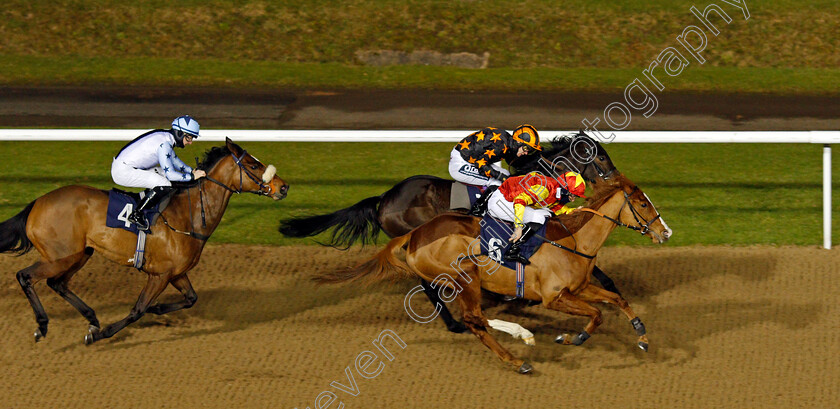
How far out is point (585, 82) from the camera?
12.2 metres

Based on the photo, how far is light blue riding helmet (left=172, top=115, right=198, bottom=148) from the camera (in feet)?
20.2

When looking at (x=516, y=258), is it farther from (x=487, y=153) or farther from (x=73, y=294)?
(x=73, y=294)

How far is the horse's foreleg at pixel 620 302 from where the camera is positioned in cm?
588

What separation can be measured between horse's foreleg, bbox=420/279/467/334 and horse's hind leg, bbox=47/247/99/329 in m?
2.10

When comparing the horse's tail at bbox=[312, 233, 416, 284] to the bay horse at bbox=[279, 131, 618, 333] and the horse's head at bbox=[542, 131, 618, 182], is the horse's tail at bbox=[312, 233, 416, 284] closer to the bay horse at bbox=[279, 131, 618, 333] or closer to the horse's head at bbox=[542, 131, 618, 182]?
the bay horse at bbox=[279, 131, 618, 333]

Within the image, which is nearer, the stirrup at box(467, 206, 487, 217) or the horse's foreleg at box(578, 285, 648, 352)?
the horse's foreleg at box(578, 285, 648, 352)

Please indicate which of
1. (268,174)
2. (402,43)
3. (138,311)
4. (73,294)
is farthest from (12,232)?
(402,43)

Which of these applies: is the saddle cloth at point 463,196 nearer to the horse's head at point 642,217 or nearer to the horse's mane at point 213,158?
the horse's head at point 642,217

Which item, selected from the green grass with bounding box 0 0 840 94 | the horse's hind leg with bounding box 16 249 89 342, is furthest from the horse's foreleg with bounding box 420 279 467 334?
the green grass with bounding box 0 0 840 94

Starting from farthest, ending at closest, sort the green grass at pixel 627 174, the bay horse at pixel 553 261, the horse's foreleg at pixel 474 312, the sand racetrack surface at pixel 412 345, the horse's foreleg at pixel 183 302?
the green grass at pixel 627 174, the horse's foreleg at pixel 183 302, the horse's foreleg at pixel 474 312, the bay horse at pixel 553 261, the sand racetrack surface at pixel 412 345

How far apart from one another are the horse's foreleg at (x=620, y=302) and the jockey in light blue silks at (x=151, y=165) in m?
2.49

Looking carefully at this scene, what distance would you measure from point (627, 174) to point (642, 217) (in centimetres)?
345

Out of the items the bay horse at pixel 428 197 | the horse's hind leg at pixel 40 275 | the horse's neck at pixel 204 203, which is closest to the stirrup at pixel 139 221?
the horse's neck at pixel 204 203

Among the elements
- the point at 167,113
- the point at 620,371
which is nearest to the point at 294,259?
the point at 620,371
